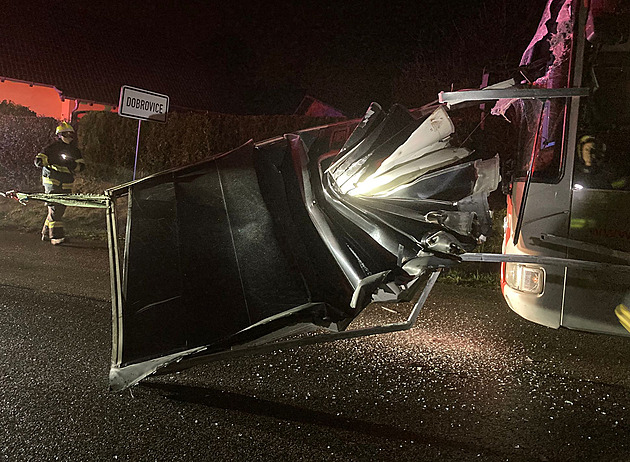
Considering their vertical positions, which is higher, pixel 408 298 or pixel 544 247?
pixel 544 247

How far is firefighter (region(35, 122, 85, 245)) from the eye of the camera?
9.43 metres

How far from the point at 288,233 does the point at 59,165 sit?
23.7ft

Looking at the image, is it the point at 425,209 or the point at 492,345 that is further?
the point at 492,345

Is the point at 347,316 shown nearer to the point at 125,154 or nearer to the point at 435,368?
the point at 435,368

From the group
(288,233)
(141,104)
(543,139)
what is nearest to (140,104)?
(141,104)

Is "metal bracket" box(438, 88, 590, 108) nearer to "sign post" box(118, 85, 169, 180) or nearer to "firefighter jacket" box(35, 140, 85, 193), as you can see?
"sign post" box(118, 85, 169, 180)

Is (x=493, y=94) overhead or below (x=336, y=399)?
overhead

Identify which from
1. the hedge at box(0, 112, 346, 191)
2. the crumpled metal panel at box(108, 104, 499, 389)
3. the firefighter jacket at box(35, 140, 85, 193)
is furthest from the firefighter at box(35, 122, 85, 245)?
the crumpled metal panel at box(108, 104, 499, 389)

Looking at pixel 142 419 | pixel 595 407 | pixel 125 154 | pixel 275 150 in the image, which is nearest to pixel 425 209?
pixel 275 150

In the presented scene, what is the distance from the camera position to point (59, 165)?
969 centimetres

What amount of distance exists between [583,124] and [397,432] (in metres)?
2.88

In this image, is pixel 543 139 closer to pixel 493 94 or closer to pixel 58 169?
pixel 493 94

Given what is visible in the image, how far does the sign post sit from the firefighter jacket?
1.53 m

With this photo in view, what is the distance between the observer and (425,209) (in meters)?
3.96
